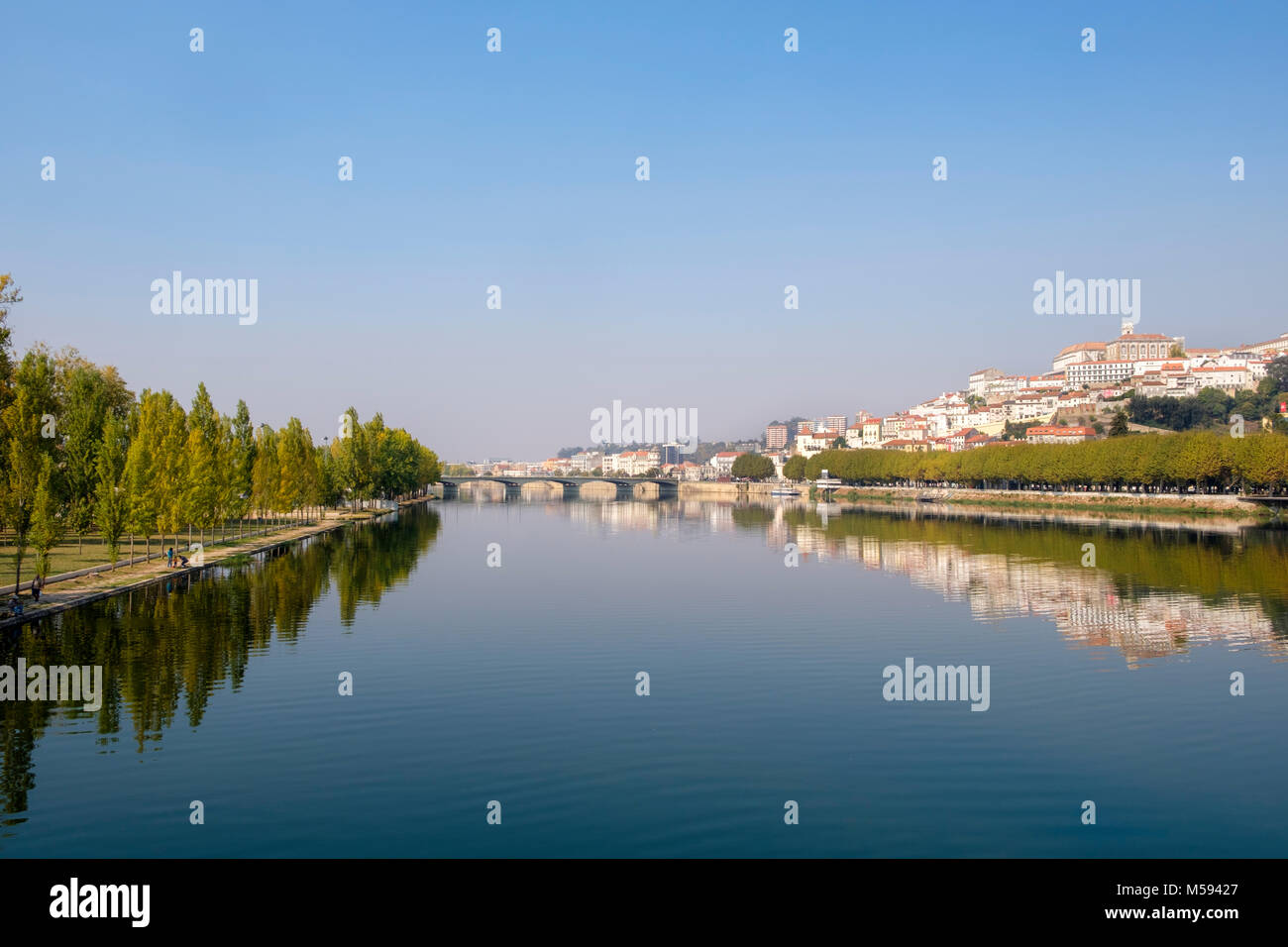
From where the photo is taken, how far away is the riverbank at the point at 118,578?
35.9 meters

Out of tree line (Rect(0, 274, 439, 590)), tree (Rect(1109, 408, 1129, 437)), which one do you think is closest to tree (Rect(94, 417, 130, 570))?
tree line (Rect(0, 274, 439, 590))

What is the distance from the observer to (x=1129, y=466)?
390ft

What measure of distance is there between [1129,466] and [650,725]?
11338 centimetres

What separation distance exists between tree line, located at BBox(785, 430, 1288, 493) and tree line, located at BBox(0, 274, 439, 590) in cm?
9494

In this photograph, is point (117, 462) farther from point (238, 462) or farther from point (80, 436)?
point (238, 462)

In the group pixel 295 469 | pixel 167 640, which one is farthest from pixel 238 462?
pixel 167 640

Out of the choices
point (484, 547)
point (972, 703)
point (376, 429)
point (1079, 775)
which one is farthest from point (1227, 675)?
point (376, 429)

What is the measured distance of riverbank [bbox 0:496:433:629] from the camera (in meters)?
35.9

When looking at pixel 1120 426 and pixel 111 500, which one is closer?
pixel 111 500

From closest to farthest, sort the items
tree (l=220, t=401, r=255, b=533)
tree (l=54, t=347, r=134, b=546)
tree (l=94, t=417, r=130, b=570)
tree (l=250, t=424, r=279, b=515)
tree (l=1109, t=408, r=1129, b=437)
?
tree (l=94, t=417, r=130, b=570), tree (l=54, t=347, r=134, b=546), tree (l=220, t=401, r=255, b=533), tree (l=250, t=424, r=279, b=515), tree (l=1109, t=408, r=1129, b=437)

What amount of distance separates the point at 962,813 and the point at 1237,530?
81301 mm

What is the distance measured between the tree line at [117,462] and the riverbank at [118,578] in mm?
1424

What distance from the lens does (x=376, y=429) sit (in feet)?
411

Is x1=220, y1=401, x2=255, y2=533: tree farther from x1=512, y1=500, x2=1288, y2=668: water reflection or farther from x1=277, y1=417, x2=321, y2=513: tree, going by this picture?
x1=512, y1=500, x2=1288, y2=668: water reflection
